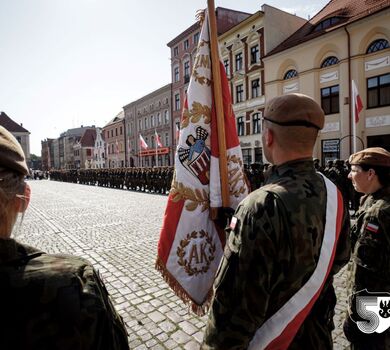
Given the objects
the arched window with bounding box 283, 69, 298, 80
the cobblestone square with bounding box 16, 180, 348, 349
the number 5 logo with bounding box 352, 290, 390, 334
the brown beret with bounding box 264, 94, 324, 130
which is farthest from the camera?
the arched window with bounding box 283, 69, 298, 80

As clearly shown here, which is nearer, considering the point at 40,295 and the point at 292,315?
the point at 40,295

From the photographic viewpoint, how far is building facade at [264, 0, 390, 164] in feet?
55.3

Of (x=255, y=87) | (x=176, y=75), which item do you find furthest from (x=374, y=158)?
(x=176, y=75)

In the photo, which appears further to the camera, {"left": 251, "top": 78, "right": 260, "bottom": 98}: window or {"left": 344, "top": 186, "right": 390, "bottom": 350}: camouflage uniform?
{"left": 251, "top": 78, "right": 260, "bottom": 98}: window

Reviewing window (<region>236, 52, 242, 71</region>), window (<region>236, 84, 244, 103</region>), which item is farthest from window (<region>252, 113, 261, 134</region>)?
window (<region>236, 52, 242, 71</region>)

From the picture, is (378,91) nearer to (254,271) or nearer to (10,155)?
(254,271)

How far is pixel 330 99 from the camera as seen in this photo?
19.7 meters

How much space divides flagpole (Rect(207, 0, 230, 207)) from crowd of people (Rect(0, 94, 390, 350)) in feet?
3.23

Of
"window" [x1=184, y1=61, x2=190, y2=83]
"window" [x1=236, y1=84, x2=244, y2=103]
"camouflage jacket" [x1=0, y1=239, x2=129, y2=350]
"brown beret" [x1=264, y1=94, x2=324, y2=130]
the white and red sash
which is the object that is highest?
"window" [x1=184, y1=61, x2=190, y2=83]

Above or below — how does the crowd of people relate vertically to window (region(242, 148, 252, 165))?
below

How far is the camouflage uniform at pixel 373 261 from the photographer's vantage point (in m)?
2.16

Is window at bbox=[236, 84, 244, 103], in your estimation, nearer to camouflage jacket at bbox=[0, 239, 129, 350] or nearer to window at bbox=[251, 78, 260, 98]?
window at bbox=[251, 78, 260, 98]

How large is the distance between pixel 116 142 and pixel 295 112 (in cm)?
5369

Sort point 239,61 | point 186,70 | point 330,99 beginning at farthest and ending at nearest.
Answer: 1. point 186,70
2. point 239,61
3. point 330,99
